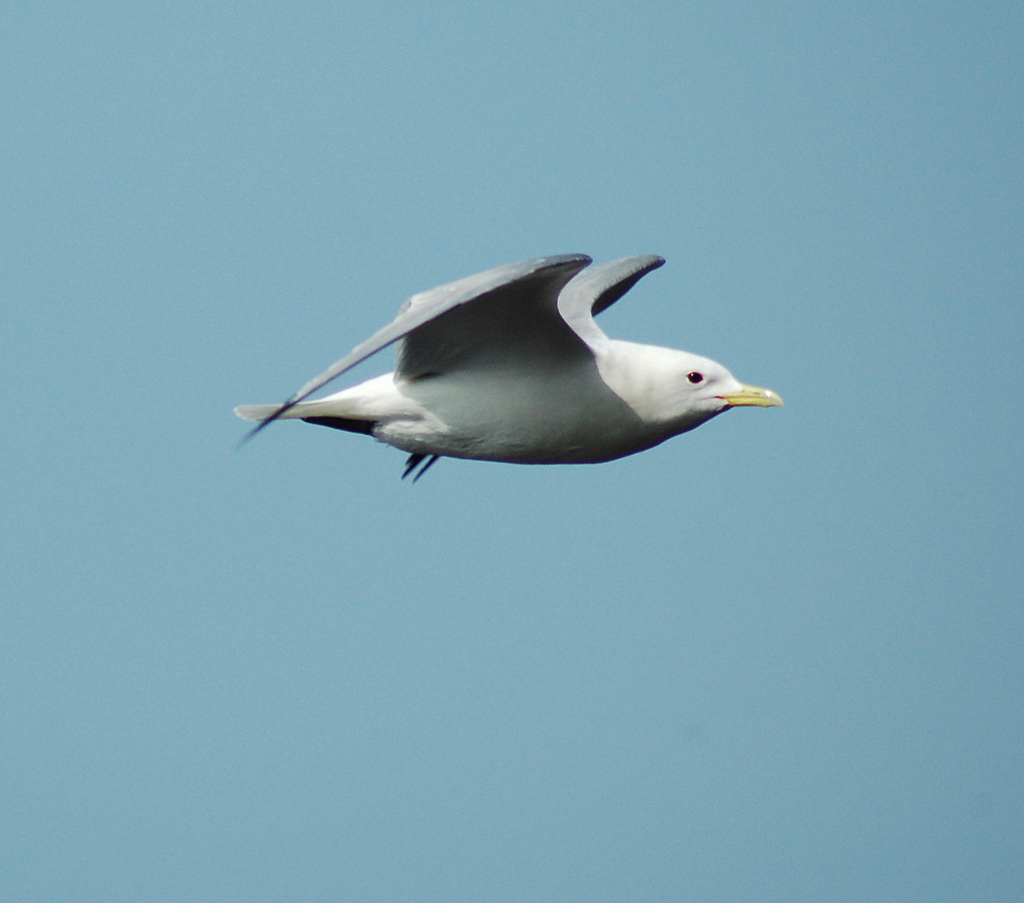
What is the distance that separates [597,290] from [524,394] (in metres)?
0.75

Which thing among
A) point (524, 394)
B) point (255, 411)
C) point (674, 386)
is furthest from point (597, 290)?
point (255, 411)

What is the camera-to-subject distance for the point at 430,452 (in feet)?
11.0

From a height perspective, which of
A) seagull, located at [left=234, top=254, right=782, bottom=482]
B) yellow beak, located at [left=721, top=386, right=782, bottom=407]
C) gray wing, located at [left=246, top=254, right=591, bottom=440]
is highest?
gray wing, located at [left=246, top=254, right=591, bottom=440]

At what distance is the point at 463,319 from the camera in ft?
10.3

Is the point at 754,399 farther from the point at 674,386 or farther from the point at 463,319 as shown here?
the point at 463,319

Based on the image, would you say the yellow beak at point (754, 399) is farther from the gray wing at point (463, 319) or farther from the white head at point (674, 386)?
the gray wing at point (463, 319)

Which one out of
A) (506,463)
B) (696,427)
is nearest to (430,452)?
(506,463)

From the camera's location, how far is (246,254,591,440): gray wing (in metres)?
2.69

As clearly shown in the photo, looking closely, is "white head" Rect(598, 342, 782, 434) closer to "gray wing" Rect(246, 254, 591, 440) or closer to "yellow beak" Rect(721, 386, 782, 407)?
"yellow beak" Rect(721, 386, 782, 407)

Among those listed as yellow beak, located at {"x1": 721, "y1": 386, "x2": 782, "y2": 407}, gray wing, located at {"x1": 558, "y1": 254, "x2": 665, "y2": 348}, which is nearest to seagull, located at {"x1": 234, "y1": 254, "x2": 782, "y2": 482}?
yellow beak, located at {"x1": 721, "y1": 386, "x2": 782, "y2": 407}

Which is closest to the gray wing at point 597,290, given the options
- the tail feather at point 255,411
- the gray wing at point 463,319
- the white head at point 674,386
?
the white head at point 674,386

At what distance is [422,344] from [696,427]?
786 mm

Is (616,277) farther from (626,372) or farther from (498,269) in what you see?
(498,269)

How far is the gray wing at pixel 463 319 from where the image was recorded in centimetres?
269
